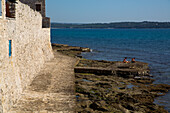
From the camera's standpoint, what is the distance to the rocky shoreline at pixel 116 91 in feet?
43.9

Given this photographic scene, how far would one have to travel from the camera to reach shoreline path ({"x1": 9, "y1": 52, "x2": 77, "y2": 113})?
11523 mm

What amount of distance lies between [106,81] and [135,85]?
2487 mm

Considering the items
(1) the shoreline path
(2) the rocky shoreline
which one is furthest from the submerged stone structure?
(2) the rocky shoreline

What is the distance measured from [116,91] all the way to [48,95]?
538cm

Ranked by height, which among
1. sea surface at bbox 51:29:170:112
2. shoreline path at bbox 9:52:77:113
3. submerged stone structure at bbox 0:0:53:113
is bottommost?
sea surface at bbox 51:29:170:112

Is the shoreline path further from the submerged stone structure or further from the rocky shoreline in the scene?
the rocky shoreline

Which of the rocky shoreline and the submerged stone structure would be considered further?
the rocky shoreline

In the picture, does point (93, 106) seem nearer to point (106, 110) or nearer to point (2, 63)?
point (106, 110)

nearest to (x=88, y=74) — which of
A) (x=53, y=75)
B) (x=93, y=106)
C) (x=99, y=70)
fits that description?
(x=99, y=70)

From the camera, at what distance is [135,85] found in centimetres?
1941

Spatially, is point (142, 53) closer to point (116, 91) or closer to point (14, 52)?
point (116, 91)

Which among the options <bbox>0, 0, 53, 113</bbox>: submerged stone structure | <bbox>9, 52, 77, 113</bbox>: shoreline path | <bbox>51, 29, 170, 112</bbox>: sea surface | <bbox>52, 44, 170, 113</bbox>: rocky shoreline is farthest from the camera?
<bbox>51, 29, 170, 112</bbox>: sea surface

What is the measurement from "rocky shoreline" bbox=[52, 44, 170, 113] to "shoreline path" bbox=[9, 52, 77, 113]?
2.57 feet

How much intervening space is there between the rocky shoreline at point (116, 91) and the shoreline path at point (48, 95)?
2.57ft
